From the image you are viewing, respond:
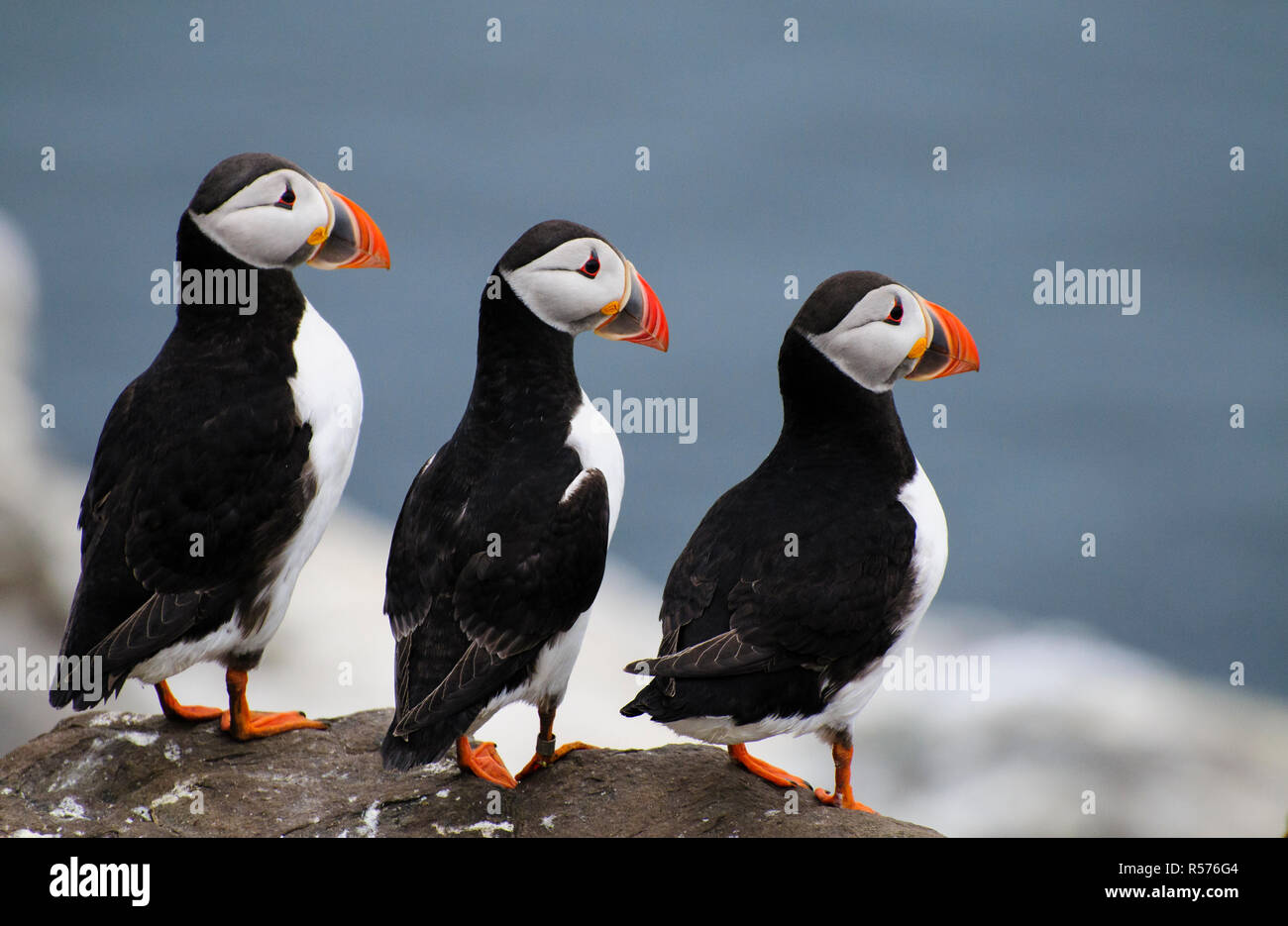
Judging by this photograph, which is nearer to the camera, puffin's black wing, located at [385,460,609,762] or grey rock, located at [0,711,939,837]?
puffin's black wing, located at [385,460,609,762]

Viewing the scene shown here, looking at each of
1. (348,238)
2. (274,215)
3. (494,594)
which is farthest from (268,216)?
(494,594)

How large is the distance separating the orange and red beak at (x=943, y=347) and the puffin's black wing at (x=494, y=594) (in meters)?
1.11

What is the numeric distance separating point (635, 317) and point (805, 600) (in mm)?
1068

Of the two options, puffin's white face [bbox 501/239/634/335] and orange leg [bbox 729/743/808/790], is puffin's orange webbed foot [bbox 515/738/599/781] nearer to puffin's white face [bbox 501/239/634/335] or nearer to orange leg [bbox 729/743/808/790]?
orange leg [bbox 729/743/808/790]

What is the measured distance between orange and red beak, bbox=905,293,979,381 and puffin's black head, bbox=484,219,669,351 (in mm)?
827

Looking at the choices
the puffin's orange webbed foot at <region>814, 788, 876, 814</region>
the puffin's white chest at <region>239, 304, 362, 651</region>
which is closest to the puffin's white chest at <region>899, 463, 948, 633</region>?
the puffin's orange webbed foot at <region>814, 788, 876, 814</region>

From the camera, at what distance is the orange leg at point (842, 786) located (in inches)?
185

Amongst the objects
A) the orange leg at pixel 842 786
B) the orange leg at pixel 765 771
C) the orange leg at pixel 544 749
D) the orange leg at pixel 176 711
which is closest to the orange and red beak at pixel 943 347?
the orange leg at pixel 842 786

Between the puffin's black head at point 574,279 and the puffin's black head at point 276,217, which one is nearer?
the puffin's black head at point 574,279

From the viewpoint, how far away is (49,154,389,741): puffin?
4.71 meters

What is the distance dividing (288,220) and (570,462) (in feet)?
3.95

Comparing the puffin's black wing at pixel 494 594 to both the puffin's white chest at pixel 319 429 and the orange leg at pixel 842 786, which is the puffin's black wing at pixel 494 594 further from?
the orange leg at pixel 842 786

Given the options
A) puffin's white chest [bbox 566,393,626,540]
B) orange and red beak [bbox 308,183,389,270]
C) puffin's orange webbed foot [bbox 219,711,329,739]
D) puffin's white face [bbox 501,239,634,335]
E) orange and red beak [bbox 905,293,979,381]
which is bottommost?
puffin's orange webbed foot [bbox 219,711,329,739]
